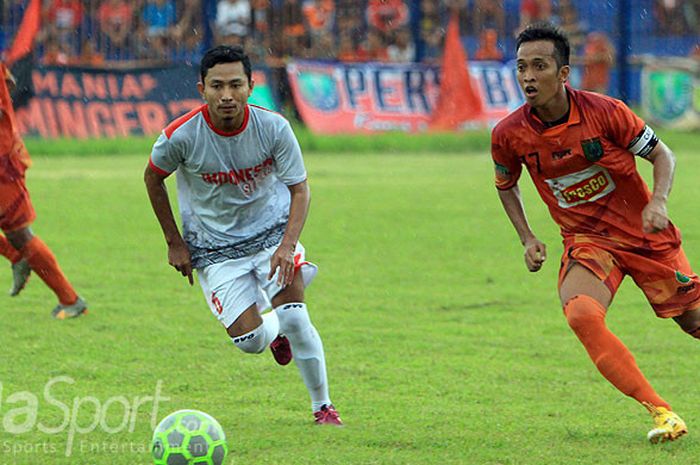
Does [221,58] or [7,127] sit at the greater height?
[221,58]

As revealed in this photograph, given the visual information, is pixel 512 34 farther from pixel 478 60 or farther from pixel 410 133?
pixel 410 133

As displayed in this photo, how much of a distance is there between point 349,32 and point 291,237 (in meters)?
18.3

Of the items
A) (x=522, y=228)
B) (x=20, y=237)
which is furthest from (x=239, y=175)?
(x=20, y=237)

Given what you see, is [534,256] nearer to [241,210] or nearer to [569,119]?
[569,119]

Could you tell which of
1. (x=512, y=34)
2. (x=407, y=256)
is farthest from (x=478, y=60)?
(x=407, y=256)

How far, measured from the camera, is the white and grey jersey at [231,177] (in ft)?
20.0

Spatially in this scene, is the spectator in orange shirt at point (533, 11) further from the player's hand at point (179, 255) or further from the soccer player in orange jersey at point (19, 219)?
the player's hand at point (179, 255)

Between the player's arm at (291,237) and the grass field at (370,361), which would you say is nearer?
the grass field at (370,361)

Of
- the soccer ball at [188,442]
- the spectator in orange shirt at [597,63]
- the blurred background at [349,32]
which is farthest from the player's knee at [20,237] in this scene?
the spectator in orange shirt at [597,63]

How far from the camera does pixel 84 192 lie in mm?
15852

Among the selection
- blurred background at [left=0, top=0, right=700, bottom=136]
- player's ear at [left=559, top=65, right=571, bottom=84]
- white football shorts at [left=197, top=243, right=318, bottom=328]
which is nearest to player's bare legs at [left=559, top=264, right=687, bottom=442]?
player's ear at [left=559, top=65, right=571, bottom=84]

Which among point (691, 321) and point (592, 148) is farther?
point (691, 321)

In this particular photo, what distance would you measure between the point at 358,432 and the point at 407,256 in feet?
18.9

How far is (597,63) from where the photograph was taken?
952 inches
